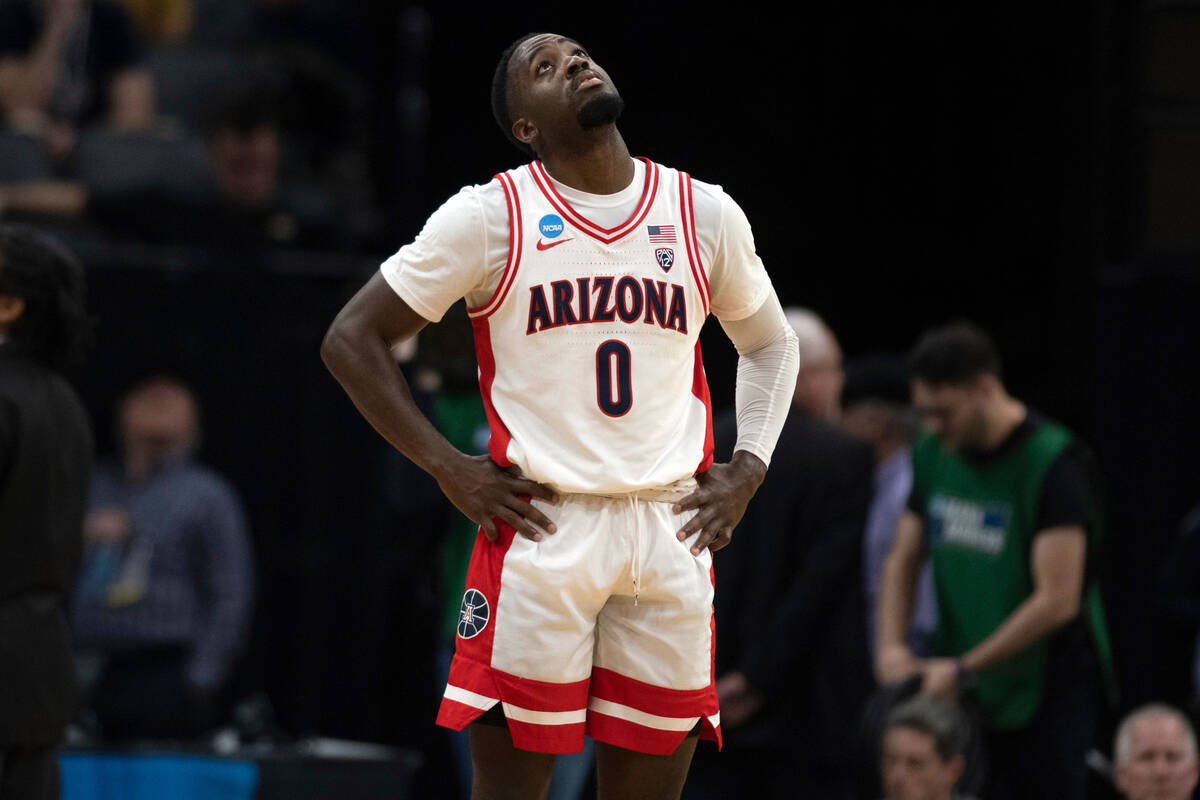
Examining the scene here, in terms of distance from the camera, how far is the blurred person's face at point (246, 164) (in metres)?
7.91

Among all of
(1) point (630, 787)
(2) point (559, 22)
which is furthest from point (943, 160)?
(1) point (630, 787)

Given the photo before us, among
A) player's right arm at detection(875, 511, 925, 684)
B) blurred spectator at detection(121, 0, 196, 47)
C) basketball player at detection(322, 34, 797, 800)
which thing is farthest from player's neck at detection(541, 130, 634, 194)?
blurred spectator at detection(121, 0, 196, 47)

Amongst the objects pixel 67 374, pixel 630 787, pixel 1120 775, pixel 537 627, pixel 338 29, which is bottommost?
pixel 1120 775

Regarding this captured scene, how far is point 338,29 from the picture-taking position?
8.81 meters

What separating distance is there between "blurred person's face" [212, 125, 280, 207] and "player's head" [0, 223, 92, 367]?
3.67 m

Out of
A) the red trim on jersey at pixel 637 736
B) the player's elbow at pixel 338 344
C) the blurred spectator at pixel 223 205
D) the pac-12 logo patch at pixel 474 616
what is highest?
the blurred spectator at pixel 223 205

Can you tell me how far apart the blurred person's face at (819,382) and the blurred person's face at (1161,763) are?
55.4 inches

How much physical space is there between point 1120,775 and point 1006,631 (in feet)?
2.10

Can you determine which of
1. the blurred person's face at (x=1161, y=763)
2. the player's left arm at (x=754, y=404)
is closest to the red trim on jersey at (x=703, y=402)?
the player's left arm at (x=754, y=404)

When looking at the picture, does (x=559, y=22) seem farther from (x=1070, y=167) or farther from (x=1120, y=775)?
(x=1120, y=775)

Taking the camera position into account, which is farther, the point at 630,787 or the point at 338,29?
the point at 338,29

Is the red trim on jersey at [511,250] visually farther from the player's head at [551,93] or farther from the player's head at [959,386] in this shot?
the player's head at [959,386]

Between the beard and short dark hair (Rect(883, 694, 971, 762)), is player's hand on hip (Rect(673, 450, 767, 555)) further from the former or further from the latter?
short dark hair (Rect(883, 694, 971, 762))

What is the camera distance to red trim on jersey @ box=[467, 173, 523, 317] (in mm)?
3053
